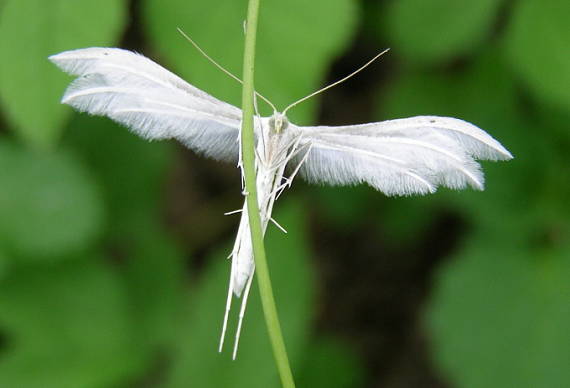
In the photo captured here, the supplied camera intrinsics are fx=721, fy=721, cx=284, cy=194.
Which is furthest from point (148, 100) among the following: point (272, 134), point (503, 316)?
point (503, 316)

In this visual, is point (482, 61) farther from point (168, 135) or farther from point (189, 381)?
point (168, 135)

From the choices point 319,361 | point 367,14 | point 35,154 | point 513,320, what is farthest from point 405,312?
point 35,154

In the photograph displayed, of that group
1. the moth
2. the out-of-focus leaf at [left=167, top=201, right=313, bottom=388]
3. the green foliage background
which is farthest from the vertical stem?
the out-of-focus leaf at [left=167, top=201, right=313, bottom=388]

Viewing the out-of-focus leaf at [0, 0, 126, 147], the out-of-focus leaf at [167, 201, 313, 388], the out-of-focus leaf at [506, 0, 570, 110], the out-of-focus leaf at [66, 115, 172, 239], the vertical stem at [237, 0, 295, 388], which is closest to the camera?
the vertical stem at [237, 0, 295, 388]

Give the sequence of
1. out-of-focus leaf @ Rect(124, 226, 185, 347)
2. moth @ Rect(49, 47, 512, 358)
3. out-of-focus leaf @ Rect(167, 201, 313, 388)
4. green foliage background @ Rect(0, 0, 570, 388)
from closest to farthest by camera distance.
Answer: moth @ Rect(49, 47, 512, 358)
green foliage background @ Rect(0, 0, 570, 388)
out-of-focus leaf @ Rect(167, 201, 313, 388)
out-of-focus leaf @ Rect(124, 226, 185, 347)

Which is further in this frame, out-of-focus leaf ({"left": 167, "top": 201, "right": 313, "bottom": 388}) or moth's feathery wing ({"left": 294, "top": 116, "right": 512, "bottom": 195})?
out-of-focus leaf ({"left": 167, "top": 201, "right": 313, "bottom": 388})

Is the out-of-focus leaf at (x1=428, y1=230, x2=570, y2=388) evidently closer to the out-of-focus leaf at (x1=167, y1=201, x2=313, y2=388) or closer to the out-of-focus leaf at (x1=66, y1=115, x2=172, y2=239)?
the out-of-focus leaf at (x1=167, y1=201, x2=313, y2=388)

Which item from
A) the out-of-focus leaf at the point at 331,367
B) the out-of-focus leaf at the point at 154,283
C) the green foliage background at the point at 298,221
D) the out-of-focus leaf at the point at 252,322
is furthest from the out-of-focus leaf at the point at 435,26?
the out-of-focus leaf at the point at 331,367
